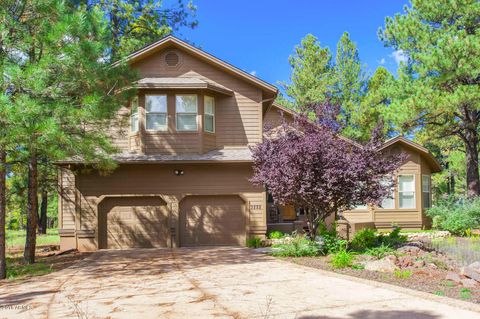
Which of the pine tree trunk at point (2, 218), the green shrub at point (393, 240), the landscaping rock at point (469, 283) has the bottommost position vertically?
the green shrub at point (393, 240)

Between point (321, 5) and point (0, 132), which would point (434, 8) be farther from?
point (0, 132)

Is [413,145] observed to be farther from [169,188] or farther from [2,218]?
[2,218]

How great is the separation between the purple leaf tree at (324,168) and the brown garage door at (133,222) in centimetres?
516

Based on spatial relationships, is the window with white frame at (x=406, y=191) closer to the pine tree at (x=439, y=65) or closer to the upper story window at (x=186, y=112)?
the pine tree at (x=439, y=65)

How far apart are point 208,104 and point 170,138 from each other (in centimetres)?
198

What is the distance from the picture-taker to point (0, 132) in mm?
9242

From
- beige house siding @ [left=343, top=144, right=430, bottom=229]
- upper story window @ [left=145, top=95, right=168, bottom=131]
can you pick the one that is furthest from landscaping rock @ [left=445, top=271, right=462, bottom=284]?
beige house siding @ [left=343, top=144, right=430, bottom=229]

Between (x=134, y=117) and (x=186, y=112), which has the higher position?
(x=186, y=112)

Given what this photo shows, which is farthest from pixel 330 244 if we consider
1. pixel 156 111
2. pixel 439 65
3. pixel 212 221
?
pixel 439 65

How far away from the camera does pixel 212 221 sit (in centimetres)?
1614

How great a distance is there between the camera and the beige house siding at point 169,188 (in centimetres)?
1564

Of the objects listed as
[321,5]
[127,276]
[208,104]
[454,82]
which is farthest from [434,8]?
[127,276]

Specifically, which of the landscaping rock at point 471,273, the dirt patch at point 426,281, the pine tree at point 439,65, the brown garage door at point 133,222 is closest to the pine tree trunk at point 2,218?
the brown garage door at point 133,222

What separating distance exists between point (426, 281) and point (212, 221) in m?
8.93
